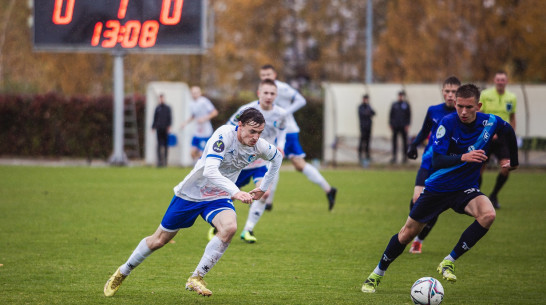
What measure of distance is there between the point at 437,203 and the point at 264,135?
403 cm

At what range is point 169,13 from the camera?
71.8 feet

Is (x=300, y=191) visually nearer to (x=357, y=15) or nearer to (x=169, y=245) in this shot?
(x=169, y=245)

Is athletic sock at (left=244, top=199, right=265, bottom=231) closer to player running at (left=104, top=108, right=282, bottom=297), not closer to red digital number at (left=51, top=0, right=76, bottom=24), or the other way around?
player running at (left=104, top=108, right=282, bottom=297)

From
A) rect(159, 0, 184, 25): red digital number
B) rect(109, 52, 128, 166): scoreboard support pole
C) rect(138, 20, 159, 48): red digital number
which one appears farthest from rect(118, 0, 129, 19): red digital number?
rect(109, 52, 128, 166): scoreboard support pole

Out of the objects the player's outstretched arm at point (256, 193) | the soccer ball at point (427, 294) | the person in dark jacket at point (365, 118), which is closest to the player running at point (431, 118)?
the soccer ball at point (427, 294)

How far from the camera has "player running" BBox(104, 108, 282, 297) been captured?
6.62m

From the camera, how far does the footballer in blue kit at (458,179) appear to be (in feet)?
22.8

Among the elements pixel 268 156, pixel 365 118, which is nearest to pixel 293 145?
pixel 268 156

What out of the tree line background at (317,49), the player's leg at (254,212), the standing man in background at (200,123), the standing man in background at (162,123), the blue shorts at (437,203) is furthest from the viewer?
the tree line background at (317,49)

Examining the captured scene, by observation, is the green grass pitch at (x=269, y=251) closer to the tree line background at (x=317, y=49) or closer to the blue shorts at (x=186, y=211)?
the blue shorts at (x=186, y=211)

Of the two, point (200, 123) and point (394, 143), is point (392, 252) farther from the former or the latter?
point (394, 143)

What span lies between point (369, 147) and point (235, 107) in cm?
567

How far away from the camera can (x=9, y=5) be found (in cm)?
3722

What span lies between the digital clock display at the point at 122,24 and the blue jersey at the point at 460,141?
51.5 feet
